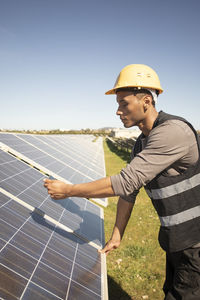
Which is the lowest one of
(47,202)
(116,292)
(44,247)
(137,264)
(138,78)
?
(137,264)

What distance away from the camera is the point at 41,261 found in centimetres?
260

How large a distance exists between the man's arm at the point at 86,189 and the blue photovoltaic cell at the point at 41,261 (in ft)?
3.25

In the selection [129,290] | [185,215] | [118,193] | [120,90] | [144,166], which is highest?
[120,90]

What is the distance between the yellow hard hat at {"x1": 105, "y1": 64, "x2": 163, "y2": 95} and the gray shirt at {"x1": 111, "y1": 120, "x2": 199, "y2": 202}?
440mm

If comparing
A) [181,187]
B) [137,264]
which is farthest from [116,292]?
[181,187]

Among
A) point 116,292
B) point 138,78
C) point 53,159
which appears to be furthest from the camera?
point 53,159

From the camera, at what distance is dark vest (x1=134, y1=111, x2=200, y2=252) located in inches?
84.2

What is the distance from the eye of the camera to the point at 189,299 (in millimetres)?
2174

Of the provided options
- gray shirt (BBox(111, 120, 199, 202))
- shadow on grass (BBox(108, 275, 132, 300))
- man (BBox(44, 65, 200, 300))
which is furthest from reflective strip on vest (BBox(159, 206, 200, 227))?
shadow on grass (BBox(108, 275, 132, 300))

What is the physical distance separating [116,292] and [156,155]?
418 cm

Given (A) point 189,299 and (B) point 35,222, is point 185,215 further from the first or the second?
(B) point 35,222

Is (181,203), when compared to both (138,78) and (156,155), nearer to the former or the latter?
(156,155)

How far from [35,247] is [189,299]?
1890mm

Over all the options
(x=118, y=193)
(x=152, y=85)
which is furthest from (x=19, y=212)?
(x=152, y=85)
